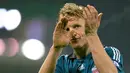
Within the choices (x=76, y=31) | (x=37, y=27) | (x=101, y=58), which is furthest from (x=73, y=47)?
(x=37, y=27)

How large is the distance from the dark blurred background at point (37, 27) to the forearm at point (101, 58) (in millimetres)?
2198

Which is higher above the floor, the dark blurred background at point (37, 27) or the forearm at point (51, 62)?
the dark blurred background at point (37, 27)

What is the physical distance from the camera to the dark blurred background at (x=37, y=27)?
11.5 ft

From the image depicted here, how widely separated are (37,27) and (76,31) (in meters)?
2.27

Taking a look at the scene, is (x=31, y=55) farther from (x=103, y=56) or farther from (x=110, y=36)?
(x=103, y=56)

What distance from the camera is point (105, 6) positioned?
11.6ft

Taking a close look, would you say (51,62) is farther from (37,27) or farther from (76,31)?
(37,27)

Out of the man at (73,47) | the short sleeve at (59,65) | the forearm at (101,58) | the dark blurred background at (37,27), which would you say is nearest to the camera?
the forearm at (101,58)

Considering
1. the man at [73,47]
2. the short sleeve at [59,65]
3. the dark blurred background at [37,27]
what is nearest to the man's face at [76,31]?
the man at [73,47]

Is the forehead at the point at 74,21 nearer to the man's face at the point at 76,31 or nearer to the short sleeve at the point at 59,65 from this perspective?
the man's face at the point at 76,31

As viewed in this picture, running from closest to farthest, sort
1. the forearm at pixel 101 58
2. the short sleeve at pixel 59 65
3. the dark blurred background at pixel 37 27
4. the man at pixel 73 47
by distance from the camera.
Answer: the forearm at pixel 101 58 < the man at pixel 73 47 < the short sleeve at pixel 59 65 < the dark blurred background at pixel 37 27

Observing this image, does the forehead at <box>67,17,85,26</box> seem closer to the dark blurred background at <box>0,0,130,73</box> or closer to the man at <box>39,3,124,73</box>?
the man at <box>39,3,124,73</box>

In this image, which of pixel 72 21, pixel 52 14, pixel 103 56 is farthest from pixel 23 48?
pixel 103 56

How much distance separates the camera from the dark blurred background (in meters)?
3.50
